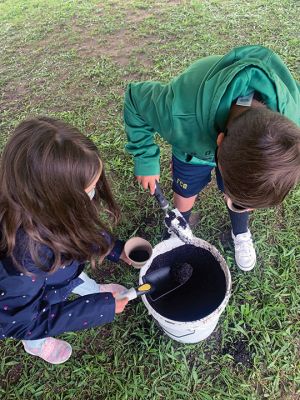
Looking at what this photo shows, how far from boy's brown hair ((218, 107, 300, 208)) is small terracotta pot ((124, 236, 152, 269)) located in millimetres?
783

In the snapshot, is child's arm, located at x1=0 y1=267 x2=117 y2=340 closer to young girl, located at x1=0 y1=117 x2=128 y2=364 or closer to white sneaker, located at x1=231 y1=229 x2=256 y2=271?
young girl, located at x1=0 y1=117 x2=128 y2=364

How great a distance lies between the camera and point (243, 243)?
2143 millimetres

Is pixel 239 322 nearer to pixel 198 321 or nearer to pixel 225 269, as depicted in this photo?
pixel 225 269

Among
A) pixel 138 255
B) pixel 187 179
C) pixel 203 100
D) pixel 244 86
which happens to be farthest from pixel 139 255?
pixel 244 86

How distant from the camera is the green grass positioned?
1871mm

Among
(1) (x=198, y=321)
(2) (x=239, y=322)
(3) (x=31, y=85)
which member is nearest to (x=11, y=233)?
(1) (x=198, y=321)

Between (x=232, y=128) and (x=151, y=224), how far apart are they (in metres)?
1.27

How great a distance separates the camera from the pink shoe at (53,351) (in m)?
1.92

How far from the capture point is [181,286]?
1881 millimetres

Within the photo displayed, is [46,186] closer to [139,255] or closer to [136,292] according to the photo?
[136,292]

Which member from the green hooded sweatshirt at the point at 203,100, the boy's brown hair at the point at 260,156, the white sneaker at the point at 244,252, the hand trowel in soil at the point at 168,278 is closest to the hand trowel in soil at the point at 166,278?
the hand trowel in soil at the point at 168,278

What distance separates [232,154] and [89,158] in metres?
0.50

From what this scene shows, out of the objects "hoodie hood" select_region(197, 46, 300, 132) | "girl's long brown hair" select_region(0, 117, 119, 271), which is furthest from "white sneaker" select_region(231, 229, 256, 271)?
"girl's long brown hair" select_region(0, 117, 119, 271)

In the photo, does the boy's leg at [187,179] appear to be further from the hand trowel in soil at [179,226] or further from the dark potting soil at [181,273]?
the dark potting soil at [181,273]
